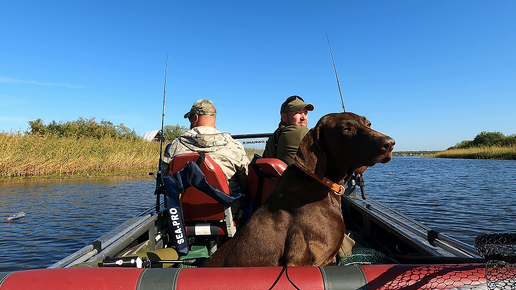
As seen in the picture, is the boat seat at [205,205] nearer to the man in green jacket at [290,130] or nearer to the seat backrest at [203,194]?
the seat backrest at [203,194]

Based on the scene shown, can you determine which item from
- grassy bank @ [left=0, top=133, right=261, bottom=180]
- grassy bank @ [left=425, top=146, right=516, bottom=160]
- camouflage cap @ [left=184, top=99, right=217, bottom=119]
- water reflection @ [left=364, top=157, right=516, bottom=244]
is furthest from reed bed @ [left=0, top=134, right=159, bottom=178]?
grassy bank @ [left=425, top=146, right=516, bottom=160]

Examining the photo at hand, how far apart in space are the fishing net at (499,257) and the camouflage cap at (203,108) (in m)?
2.78

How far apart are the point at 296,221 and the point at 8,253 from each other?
6.49 metres

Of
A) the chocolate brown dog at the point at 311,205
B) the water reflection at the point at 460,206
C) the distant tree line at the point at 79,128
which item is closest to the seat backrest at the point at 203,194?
the chocolate brown dog at the point at 311,205

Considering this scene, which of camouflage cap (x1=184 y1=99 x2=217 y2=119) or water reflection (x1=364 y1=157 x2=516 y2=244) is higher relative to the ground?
camouflage cap (x1=184 y1=99 x2=217 y2=119)

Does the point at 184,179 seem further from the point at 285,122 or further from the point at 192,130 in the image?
the point at 285,122

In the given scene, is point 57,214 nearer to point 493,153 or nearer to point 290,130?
point 290,130

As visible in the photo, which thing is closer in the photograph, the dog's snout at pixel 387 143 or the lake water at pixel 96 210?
the dog's snout at pixel 387 143

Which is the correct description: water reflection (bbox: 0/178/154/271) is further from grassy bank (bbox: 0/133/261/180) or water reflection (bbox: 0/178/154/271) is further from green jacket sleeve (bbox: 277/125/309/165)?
green jacket sleeve (bbox: 277/125/309/165)

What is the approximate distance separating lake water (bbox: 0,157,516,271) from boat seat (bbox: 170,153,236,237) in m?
3.96

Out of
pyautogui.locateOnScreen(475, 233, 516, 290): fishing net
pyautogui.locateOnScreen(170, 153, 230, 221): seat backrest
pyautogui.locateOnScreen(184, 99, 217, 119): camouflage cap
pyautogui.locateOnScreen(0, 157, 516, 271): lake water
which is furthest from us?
pyautogui.locateOnScreen(0, 157, 516, 271): lake water

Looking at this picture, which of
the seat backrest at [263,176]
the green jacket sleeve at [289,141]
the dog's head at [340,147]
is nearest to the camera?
the dog's head at [340,147]

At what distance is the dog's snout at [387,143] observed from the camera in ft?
6.61

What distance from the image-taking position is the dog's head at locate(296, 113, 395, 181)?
6.97 ft
